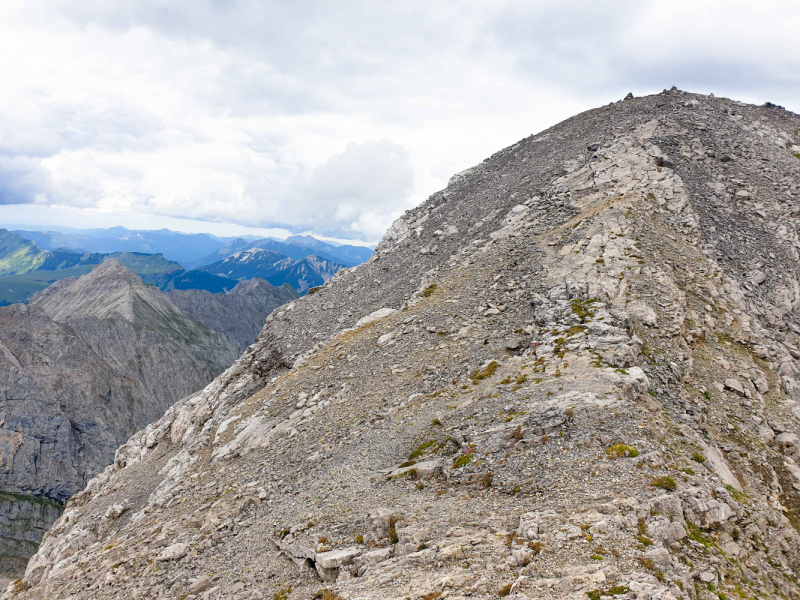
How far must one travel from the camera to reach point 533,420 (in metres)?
20.0

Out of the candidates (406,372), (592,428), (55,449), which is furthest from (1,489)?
(592,428)

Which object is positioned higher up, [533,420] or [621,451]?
[533,420]

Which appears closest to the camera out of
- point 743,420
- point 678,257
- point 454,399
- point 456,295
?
point 743,420

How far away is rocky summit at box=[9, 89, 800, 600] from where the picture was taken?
47.6 ft

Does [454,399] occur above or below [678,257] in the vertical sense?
below

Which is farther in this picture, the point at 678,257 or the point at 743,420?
the point at 678,257

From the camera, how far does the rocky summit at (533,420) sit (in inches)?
571

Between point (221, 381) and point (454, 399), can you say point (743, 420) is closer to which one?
point (454, 399)

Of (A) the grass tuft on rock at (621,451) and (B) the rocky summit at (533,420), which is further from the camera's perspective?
(A) the grass tuft on rock at (621,451)

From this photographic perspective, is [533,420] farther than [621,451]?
Yes

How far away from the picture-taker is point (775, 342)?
2775 cm

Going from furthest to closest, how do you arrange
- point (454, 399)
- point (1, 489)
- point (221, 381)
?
point (1, 489)
point (221, 381)
point (454, 399)

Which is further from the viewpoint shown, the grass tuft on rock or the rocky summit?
the grass tuft on rock

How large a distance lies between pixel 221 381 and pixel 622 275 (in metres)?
42.0
